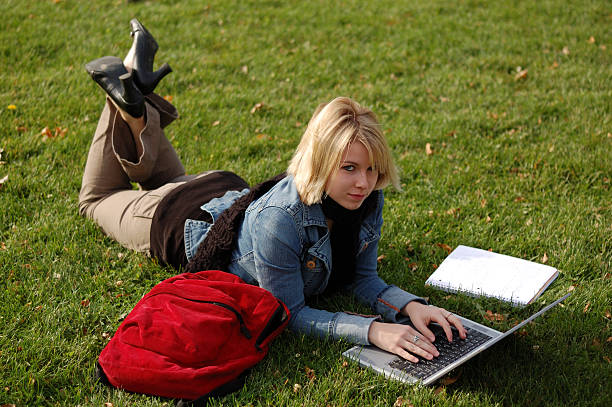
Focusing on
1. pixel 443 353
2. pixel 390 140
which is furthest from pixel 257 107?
pixel 443 353

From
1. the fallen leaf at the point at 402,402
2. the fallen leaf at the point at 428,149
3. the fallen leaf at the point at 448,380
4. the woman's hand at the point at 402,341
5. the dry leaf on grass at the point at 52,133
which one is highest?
the dry leaf on grass at the point at 52,133

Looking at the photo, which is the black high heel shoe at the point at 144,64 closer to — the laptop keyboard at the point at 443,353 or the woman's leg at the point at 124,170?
the woman's leg at the point at 124,170

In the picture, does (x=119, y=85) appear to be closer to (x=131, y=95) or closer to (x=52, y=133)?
(x=131, y=95)

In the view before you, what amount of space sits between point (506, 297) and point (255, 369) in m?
1.71

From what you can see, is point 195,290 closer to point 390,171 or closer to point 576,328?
point 390,171

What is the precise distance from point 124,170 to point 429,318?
2514 mm

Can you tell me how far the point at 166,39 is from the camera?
27.3 ft

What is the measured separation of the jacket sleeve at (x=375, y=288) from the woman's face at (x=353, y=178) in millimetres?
430

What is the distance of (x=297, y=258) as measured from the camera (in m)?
3.36

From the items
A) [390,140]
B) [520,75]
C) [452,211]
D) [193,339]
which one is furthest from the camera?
[520,75]

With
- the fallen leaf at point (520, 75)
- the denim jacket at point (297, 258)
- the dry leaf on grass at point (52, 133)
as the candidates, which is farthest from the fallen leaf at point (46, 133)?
the fallen leaf at point (520, 75)

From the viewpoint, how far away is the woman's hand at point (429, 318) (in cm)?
331

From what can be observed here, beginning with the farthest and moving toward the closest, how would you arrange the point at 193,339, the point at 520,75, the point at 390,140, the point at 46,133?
the point at 520,75
the point at 390,140
the point at 46,133
the point at 193,339

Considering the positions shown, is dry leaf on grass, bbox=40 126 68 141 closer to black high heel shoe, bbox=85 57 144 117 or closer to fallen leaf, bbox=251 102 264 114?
black high heel shoe, bbox=85 57 144 117
